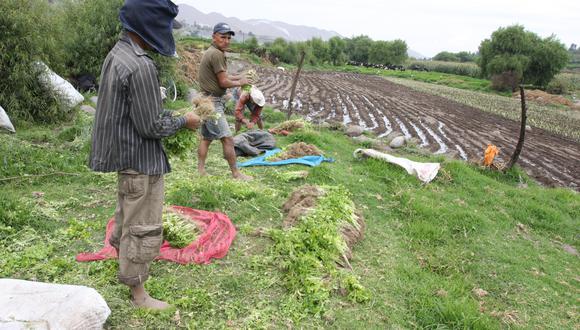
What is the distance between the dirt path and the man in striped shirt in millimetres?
9597

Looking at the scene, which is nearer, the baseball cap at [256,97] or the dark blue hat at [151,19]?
the dark blue hat at [151,19]

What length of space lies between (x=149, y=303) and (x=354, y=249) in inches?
86.6

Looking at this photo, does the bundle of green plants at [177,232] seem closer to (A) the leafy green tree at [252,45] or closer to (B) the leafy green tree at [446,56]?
(A) the leafy green tree at [252,45]

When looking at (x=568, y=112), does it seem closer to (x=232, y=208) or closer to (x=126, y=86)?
(x=232, y=208)

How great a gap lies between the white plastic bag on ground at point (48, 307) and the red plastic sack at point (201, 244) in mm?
866

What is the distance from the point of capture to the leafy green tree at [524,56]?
38.1m

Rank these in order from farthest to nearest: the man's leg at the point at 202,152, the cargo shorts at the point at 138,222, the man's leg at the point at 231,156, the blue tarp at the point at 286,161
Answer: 1. the blue tarp at the point at 286,161
2. the man's leg at the point at 202,152
3. the man's leg at the point at 231,156
4. the cargo shorts at the point at 138,222

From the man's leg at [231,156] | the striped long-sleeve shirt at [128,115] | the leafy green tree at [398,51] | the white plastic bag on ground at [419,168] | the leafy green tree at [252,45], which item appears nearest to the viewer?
the striped long-sleeve shirt at [128,115]

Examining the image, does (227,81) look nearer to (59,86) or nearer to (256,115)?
(256,115)

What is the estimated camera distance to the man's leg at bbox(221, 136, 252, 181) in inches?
208

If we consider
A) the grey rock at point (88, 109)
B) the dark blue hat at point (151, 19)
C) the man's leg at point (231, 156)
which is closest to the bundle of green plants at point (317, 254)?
the man's leg at point (231, 156)

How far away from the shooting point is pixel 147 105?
2.33m

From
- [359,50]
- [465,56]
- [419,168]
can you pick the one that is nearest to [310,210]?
[419,168]

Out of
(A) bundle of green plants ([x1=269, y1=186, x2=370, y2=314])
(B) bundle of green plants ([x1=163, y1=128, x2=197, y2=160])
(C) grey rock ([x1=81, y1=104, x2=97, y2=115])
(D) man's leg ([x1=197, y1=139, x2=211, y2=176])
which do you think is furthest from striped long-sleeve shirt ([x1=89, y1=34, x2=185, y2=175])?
(C) grey rock ([x1=81, y1=104, x2=97, y2=115])
